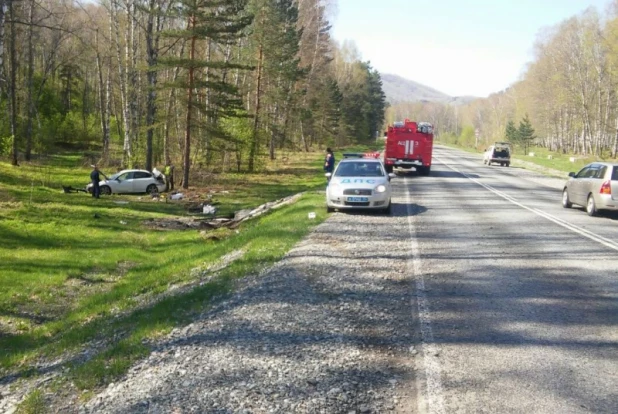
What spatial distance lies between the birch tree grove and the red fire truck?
828 cm

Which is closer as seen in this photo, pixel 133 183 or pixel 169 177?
pixel 133 183

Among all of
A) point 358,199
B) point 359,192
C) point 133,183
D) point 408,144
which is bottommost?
point 133,183

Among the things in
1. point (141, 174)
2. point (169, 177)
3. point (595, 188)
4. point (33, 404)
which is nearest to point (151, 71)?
point (141, 174)

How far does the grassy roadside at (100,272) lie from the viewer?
6.81 metres

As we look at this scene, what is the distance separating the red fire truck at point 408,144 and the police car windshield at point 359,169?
41.9ft

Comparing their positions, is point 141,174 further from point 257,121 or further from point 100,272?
point 100,272

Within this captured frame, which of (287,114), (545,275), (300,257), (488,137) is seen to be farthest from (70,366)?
(488,137)

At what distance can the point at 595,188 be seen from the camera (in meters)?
15.3

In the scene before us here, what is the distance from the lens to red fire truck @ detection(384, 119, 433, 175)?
28547 millimetres

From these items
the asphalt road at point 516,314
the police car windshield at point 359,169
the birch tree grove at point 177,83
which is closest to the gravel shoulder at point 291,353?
the asphalt road at point 516,314

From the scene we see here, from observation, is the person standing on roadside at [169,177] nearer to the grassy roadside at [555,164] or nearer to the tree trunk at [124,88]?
the tree trunk at [124,88]

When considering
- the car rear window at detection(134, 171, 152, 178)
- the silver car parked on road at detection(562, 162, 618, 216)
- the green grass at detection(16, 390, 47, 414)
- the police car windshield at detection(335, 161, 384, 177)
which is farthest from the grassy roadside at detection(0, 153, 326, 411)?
the silver car parked on road at detection(562, 162, 618, 216)

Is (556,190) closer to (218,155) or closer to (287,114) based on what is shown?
(218,155)

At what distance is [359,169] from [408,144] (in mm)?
13403
